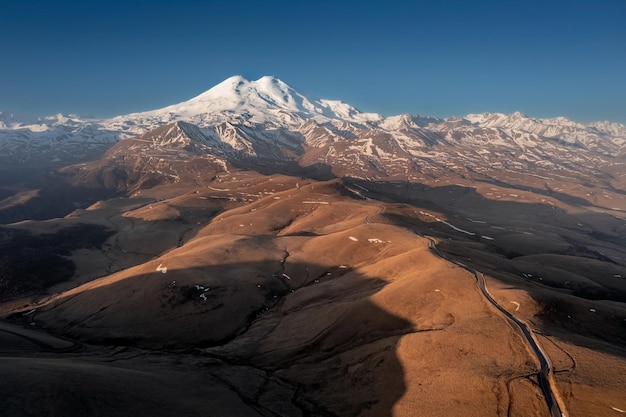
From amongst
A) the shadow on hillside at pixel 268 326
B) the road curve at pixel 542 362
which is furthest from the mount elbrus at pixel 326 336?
the shadow on hillside at pixel 268 326

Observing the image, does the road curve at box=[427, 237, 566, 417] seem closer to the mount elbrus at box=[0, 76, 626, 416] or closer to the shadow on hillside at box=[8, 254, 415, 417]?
the mount elbrus at box=[0, 76, 626, 416]

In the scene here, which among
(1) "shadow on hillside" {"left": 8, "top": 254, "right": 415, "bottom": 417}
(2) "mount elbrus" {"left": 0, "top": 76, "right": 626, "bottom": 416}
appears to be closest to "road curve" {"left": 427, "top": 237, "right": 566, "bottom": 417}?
(2) "mount elbrus" {"left": 0, "top": 76, "right": 626, "bottom": 416}

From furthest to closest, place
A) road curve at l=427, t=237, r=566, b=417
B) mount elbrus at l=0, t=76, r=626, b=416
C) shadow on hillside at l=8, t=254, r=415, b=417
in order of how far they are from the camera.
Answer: shadow on hillside at l=8, t=254, r=415, b=417, mount elbrus at l=0, t=76, r=626, b=416, road curve at l=427, t=237, r=566, b=417

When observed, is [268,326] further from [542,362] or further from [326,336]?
[542,362]

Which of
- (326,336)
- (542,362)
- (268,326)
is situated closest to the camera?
(542,362)

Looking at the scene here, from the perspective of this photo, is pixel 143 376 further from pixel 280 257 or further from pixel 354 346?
pixel 280 257

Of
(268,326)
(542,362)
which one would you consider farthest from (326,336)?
(542,362)

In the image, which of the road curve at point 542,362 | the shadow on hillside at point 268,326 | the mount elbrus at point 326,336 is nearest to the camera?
the road curve at point 542,362

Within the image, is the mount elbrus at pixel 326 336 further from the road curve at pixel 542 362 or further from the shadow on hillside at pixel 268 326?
the shadow on hillside at pixel 268 326

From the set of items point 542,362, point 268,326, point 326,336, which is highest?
point 542,362
